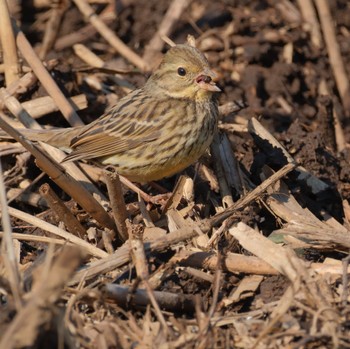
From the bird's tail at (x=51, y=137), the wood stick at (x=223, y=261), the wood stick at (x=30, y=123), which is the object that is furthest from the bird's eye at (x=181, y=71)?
the wood stick at (x=223, y=261)

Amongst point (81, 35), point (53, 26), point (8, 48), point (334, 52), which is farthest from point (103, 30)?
point (334, 52)

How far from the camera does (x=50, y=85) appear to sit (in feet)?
21.0

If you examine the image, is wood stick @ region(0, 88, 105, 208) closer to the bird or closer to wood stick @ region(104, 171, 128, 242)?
the bird

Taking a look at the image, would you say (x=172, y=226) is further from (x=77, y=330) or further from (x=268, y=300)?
(x=77, y=330)

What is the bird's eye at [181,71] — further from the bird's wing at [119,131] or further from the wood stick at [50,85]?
the wood stick at [50,85]

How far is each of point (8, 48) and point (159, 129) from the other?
61.4 inches

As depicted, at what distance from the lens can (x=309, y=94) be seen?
25.1 ft

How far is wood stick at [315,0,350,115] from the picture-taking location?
7.70 meters

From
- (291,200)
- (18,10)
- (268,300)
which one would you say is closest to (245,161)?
(291,200)

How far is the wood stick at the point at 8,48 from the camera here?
6.45 m

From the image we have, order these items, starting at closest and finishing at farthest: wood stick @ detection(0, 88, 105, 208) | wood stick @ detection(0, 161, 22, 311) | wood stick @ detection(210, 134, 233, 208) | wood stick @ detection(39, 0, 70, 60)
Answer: wood stick @ detection(0, 161, 22, 311) < wood stick @ detection(210, 134, 233, 208) < wood stick @ detection(0, 88, 105, 208) < wood stick @ detection(39, 0, 70, 60)

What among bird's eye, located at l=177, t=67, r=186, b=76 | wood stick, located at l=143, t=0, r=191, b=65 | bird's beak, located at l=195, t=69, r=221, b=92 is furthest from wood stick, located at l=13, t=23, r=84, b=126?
wood stick, located at l=143, t=0, r=191, b=65

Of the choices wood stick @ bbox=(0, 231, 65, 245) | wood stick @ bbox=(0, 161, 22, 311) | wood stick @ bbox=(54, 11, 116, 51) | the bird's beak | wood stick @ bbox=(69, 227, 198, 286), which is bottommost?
wood stick @ bbox=(0, 231, 65, 245)

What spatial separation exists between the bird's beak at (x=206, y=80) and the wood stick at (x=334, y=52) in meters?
2.19
